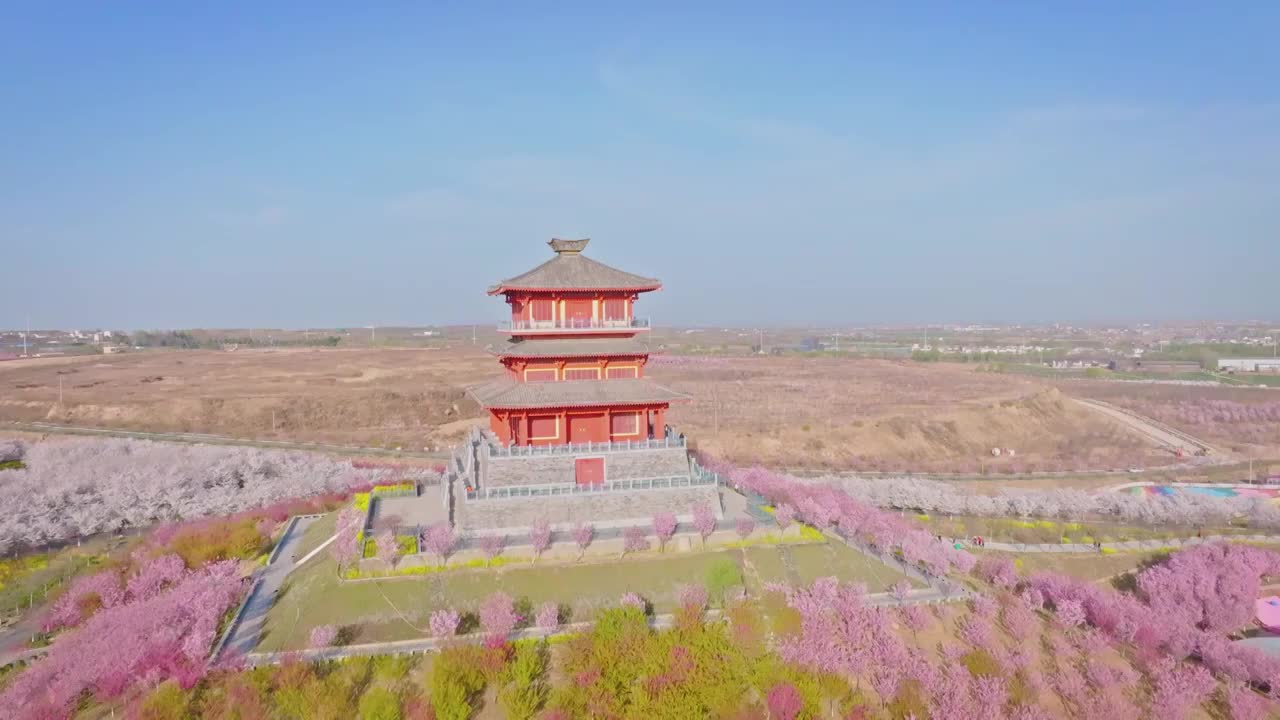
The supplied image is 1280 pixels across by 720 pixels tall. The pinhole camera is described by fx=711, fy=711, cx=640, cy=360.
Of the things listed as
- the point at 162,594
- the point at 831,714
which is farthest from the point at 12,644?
the point at 831,714

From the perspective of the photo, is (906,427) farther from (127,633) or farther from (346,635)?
(127,633)

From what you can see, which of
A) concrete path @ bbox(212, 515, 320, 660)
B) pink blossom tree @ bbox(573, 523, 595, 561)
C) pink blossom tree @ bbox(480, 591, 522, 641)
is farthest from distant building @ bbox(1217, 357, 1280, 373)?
concrete path @ bbox(212, 515, 320, 660)

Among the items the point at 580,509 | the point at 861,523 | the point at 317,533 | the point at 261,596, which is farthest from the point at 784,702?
the point at 317,533

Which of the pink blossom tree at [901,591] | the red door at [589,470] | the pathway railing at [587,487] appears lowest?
the pink blossom tree at [901,591]

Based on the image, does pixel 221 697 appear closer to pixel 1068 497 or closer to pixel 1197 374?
pixel 1068 497

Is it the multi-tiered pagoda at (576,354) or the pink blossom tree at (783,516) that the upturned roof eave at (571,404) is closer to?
the multi-tiered pagoda at (576,354)

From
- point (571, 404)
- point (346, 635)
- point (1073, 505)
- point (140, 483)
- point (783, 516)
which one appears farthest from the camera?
point (140, 483)

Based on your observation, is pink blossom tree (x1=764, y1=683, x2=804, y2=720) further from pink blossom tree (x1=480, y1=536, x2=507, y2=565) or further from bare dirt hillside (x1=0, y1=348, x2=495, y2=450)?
bare dirt hillside (x1=0, y1=348, x2=495, y2=450)

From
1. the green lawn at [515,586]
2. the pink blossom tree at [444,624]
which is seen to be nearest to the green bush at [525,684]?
the pink blossom tree at [444,624]
